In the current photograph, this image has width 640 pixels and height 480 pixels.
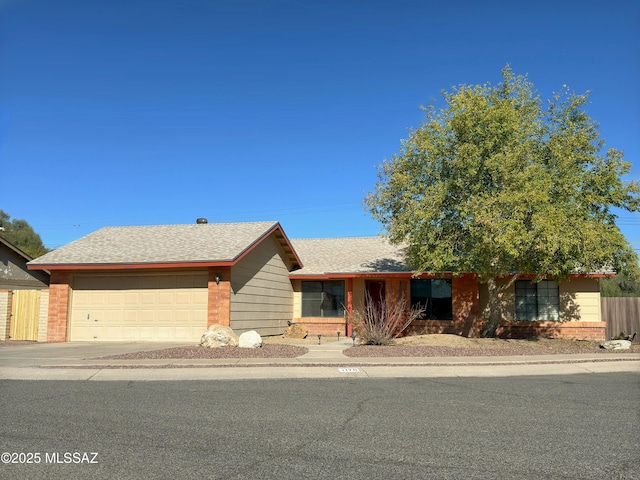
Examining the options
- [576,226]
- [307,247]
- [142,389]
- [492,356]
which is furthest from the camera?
[307,247]

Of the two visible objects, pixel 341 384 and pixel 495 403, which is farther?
pixel 341 384

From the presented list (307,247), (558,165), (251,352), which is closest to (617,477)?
(251,352)

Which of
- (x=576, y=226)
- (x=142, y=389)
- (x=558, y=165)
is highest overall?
(x=558, y=165)

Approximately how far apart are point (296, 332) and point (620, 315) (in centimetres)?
1360

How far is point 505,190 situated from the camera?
1630 centimetres

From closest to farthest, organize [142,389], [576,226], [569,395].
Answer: [569,395]
[142,389]
[576,226]

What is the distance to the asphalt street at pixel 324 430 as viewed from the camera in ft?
17.4

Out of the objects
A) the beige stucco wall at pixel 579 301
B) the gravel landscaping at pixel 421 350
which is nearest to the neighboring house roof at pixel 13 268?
the gravel landscaping at pixel 421 350

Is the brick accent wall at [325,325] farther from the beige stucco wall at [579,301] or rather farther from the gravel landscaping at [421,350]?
the beige stucco wall at [579,301]

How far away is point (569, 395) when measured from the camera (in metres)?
9.38

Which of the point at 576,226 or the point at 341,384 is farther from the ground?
the point at 576,226

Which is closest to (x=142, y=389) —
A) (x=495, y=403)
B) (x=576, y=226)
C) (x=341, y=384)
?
(x=341, y=384)

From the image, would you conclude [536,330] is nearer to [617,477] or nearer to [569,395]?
[569,395]

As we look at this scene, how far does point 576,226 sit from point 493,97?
5265 mm
